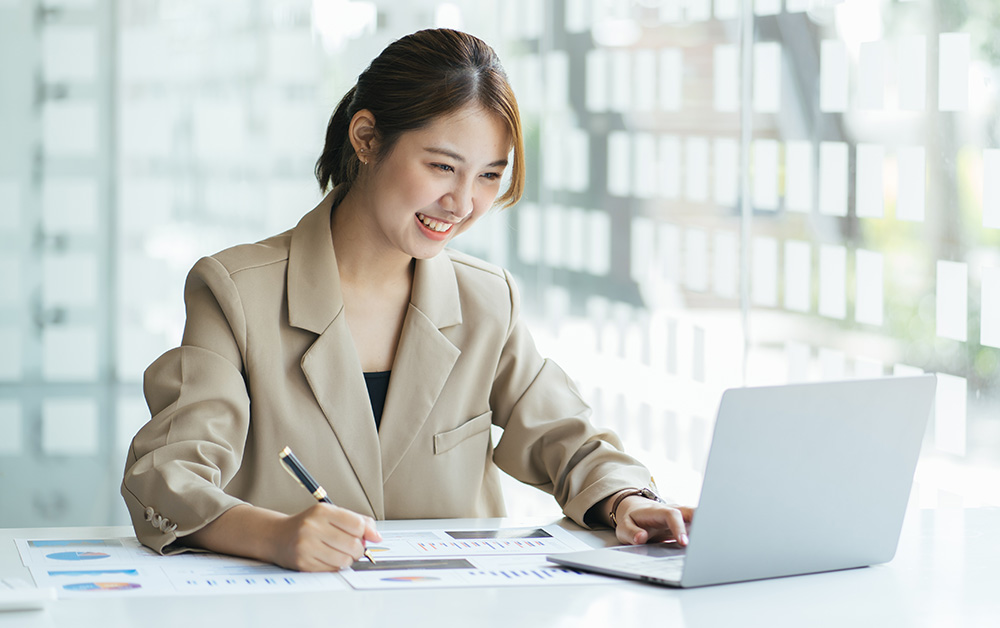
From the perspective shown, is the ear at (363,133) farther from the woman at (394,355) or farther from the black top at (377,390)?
the black top at (377,390)

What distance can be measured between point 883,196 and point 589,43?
120cm

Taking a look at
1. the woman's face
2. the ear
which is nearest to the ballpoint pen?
the woman's face

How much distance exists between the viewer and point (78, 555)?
1291mm

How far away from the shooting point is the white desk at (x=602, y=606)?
1059 mm

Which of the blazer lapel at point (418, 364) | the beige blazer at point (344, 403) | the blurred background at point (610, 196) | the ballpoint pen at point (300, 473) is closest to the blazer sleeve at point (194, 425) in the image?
the beige blazer at point (344, 403)

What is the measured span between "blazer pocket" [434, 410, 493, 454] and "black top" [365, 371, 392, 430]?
91mm

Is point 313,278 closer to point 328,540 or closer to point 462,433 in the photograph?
point 462,433

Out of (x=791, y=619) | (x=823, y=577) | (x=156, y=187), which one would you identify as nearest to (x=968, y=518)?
(x=823, y=577)

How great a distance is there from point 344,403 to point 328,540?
1.29 feet

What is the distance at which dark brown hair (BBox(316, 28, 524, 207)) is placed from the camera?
5.24ft

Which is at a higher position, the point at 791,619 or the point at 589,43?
the point at 589,43

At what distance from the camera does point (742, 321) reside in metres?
3.91

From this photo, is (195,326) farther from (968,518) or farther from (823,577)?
(968,518)

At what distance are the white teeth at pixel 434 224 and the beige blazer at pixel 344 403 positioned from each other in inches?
4.3
